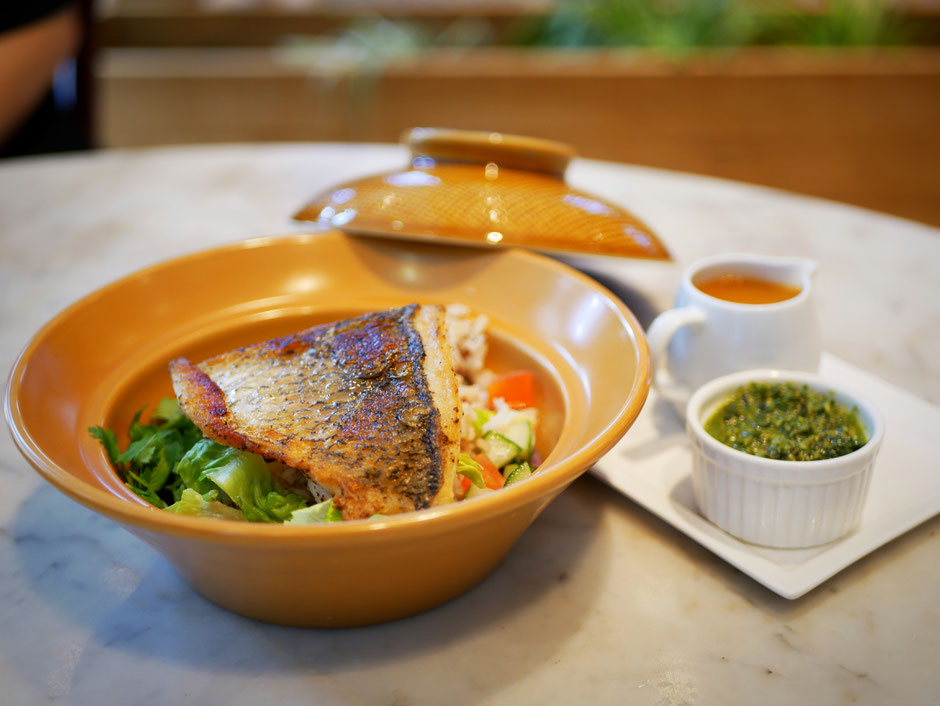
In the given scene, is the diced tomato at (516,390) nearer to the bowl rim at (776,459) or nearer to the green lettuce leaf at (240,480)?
the bowl rim at (776,459)

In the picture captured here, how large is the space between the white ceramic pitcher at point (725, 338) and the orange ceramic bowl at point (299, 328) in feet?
0.68

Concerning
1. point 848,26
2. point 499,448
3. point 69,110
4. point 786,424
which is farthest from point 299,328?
point 848,26

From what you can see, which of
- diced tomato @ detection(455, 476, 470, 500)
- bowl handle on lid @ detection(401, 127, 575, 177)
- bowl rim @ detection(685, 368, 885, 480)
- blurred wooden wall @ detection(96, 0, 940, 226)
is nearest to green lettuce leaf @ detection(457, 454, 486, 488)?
diced tomato @ detection(455, 476, 470, 500)

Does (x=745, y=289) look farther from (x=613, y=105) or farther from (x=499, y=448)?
(x=613, y=105)

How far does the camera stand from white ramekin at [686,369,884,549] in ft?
4.01

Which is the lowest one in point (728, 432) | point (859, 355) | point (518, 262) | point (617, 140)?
point (617, 140)

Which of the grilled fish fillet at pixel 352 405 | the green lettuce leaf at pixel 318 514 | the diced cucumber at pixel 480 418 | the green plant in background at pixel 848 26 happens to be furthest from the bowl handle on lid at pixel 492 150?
the green plant in background at pixel 848 26

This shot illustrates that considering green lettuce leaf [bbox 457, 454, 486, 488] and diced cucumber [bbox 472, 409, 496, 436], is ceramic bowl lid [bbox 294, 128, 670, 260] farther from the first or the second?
green lettuce leaf [bbox 457, 454, 486, 488]

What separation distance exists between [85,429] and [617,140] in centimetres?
437

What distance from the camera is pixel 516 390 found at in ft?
5.11

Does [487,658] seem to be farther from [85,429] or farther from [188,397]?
[85,429]

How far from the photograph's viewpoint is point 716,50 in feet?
17.1

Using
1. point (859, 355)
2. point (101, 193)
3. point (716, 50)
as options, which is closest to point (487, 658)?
point (859, 355)

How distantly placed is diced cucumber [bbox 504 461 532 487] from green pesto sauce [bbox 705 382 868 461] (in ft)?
1.01
